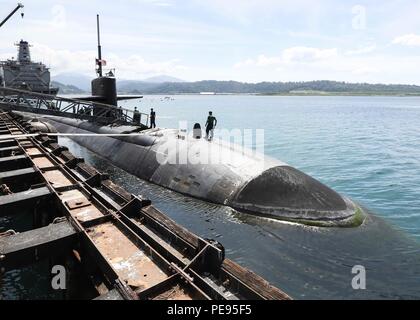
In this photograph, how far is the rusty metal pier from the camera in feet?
19.6

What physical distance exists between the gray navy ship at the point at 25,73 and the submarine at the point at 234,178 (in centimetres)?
6440

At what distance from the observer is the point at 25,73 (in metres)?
79.5

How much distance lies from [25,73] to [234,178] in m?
78.8

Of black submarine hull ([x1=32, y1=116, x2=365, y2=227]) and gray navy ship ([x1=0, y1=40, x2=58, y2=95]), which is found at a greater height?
gray navy ship ([x1=0, y1=40, x2=58, y2=95])

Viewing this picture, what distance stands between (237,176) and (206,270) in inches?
422

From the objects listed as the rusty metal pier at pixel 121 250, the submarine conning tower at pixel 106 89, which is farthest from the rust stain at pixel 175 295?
the submarine conning tower at pixel 106 89

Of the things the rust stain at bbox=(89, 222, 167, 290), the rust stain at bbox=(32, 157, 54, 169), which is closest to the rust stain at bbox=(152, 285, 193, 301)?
the rust stain at bbox=(89, 222, 167, 290)

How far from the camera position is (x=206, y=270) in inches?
261

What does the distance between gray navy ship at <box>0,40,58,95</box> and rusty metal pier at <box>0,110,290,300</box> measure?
248 feet

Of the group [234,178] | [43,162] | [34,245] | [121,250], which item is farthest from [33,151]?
[121,250]

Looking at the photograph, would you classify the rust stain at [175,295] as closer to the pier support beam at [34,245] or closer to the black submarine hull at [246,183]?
the pier support beam at [34,245]

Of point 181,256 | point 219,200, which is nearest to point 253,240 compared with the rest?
point 219,200

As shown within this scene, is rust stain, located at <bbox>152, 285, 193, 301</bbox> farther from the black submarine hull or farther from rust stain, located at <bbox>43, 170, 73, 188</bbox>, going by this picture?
the black submarine hull

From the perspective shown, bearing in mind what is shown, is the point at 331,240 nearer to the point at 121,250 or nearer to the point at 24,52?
the point at 121,250
